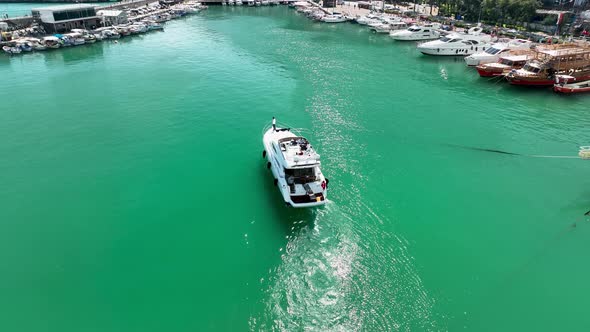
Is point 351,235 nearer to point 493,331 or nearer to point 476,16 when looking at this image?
point 493,331

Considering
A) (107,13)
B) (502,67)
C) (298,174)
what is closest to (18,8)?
(107,13)

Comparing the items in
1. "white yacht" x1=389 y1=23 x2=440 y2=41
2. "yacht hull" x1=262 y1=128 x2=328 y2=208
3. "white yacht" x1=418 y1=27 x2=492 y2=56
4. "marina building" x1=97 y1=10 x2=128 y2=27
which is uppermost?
"marina building" x1=97 y1=10 x2=128 y2=27

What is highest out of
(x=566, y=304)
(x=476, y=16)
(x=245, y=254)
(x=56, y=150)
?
(x=476, y=16)

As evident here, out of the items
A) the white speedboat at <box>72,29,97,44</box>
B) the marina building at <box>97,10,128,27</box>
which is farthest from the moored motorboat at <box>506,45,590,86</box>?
the marina building at <box>97,10,128,27</box>

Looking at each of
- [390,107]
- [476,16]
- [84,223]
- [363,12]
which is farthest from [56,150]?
[363,12]

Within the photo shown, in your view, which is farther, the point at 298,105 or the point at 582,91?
the point at 582,91

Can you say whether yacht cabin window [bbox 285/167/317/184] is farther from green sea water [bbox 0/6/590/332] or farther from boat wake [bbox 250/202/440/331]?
boat wake [bbox 250/202/440/331]

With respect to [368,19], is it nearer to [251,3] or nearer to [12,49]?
[251,3]
